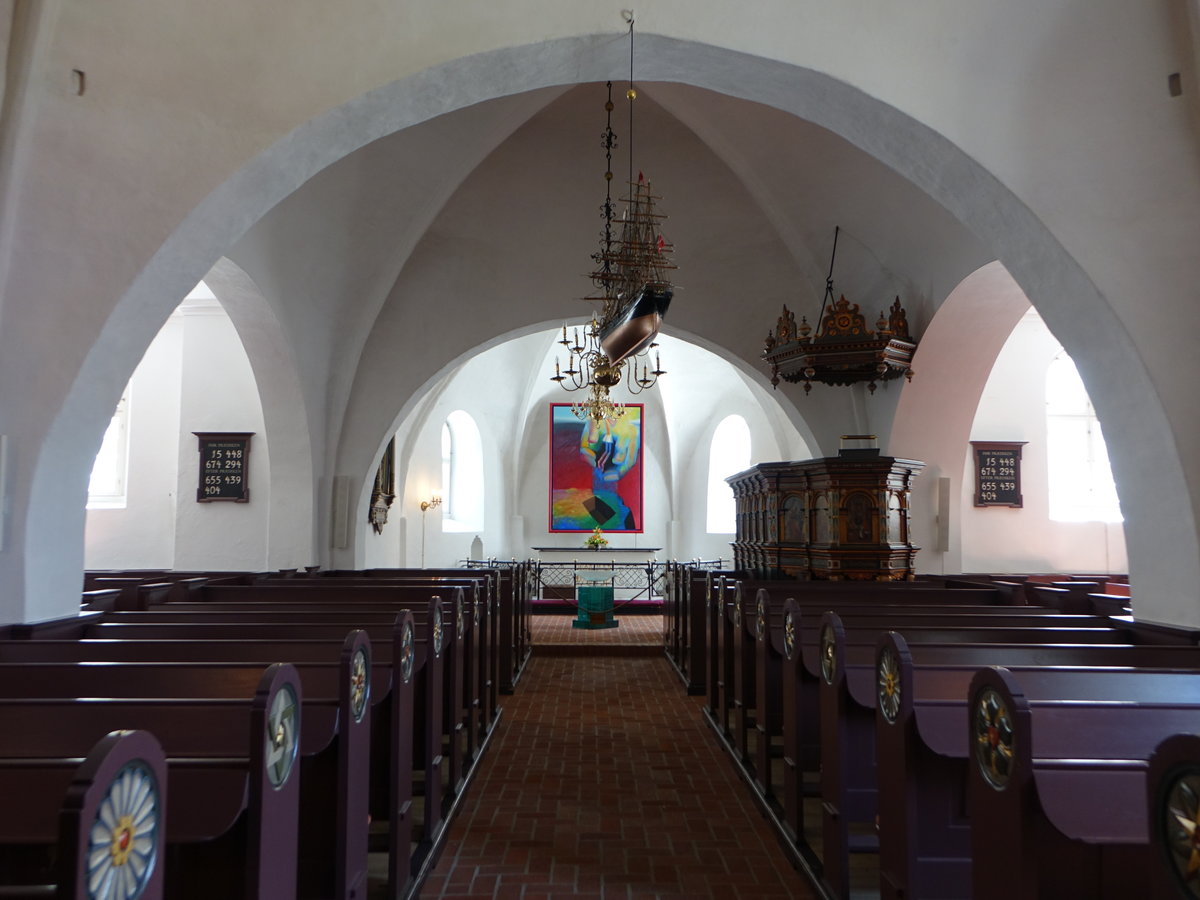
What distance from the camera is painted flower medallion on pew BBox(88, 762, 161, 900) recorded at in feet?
4.23

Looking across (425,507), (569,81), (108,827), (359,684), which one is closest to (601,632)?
(425,507)

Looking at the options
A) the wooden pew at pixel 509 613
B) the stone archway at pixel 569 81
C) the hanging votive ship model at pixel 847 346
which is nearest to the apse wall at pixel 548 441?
the wooden pew at pixel 509 613

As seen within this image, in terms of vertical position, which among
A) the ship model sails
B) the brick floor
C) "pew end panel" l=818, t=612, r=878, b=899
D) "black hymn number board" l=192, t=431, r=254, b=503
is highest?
the ship model sails

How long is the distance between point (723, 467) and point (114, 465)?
11.8 metres

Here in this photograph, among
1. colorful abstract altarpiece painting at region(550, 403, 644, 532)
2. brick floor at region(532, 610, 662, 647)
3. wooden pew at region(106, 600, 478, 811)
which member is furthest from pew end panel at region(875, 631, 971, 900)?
colorful abstract altarpiece painting at region(550, 403, 644, 532)

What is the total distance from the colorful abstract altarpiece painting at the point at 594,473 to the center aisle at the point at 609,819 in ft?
41.3

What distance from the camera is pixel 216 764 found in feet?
6.49

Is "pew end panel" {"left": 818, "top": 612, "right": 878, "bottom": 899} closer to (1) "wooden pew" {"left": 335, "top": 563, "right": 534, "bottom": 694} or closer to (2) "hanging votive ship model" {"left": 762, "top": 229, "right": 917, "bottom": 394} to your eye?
(1) "wooden pew" {"left": 335, "top": 563, "right": 534, "bottom": 694}

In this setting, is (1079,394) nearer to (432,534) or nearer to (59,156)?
(432,534)

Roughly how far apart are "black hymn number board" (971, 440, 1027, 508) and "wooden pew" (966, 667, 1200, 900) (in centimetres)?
1129

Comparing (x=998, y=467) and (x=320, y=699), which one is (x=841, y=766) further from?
(x=998, y=467)

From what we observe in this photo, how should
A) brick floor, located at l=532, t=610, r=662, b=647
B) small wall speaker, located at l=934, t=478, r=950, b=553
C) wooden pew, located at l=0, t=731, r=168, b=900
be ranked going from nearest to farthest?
1. wooden pew, located at l=0, t=731, r=168, b=900
2. small wall speaker, located at l=934, t=478, r=950, b=553
3. brick floor, located at l=532, t=610, r=662, b=647

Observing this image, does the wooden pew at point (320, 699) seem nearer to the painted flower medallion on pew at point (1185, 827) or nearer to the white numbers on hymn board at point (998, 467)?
the painted flower medallion on pew at point (1185, 827)

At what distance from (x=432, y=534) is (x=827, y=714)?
12.9m
